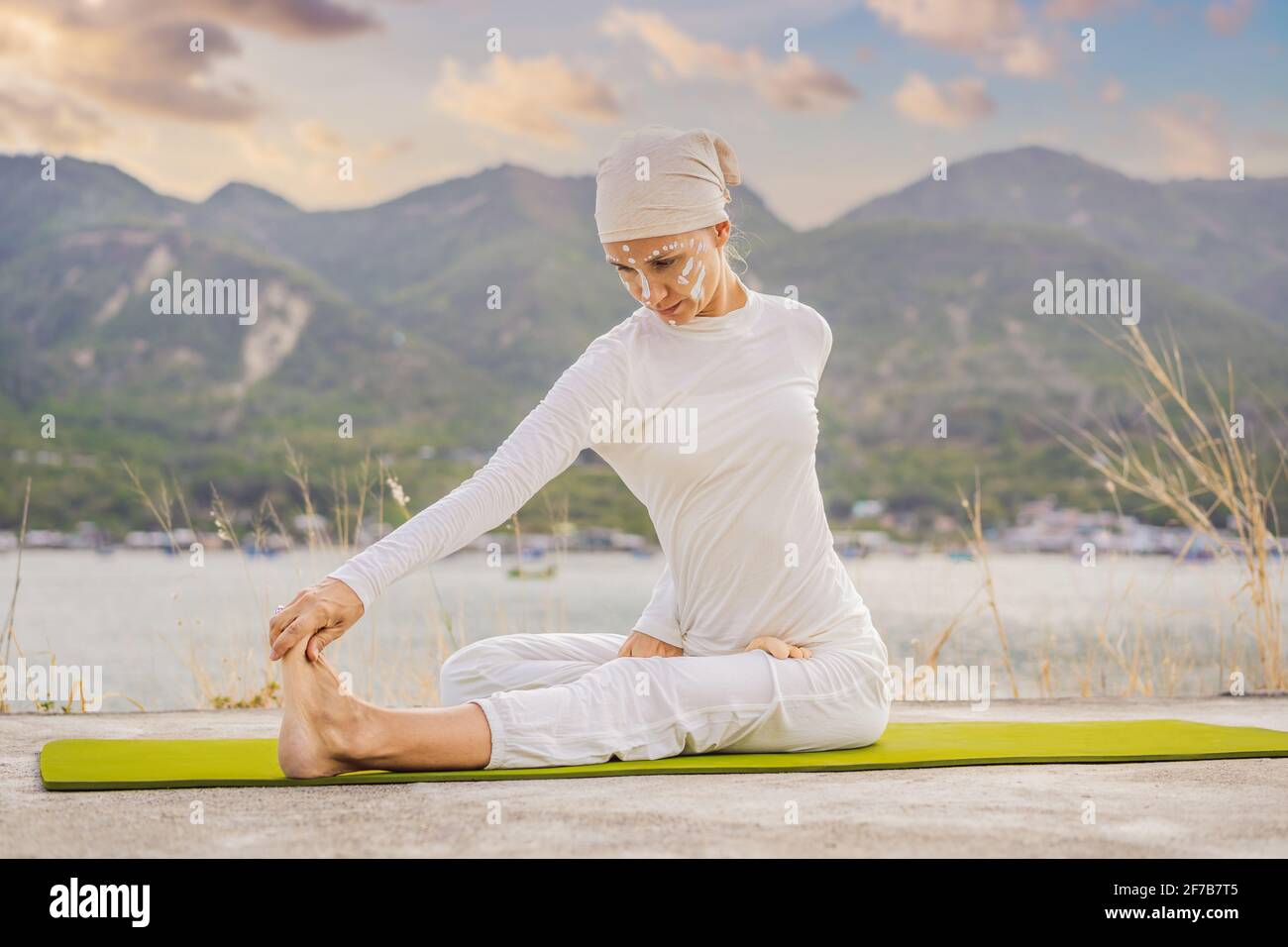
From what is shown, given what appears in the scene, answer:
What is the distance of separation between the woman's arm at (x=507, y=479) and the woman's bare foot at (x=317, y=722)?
15cm

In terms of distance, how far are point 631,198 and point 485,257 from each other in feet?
196

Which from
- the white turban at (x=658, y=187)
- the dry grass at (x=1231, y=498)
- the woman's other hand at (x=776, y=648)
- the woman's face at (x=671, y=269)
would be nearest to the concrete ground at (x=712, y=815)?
the woman's other hand at (x=776, y=648)

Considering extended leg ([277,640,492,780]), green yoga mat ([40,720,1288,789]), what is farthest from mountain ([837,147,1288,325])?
extended leg ([277,640,492,780])

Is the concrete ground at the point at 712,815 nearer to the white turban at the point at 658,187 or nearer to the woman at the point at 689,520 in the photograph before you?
the woman at the point at 689,520

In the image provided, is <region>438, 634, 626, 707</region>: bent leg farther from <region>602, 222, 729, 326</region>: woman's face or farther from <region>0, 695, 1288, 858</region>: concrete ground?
<region>602, 222, 729, 326</region>: woman's face

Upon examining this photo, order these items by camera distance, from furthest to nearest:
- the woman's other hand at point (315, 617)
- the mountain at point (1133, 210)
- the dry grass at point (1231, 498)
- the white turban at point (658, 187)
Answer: the mountain at point (1133, 210)
the dry grass at point (1231, 498)
the white turban at point (658, 187)
the woman's other hand at point (315, 617)

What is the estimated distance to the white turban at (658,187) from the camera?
8.30ft

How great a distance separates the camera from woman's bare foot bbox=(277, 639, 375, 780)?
214cm

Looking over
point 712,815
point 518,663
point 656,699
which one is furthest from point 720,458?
point 712,815

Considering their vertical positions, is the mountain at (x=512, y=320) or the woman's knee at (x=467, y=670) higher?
the mountain at (x=512, y=320)

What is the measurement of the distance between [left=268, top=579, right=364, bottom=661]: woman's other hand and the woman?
25 cm

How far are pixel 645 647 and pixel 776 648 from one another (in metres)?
0.32

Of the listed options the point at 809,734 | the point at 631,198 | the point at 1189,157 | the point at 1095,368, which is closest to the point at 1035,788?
the point at 809,734
